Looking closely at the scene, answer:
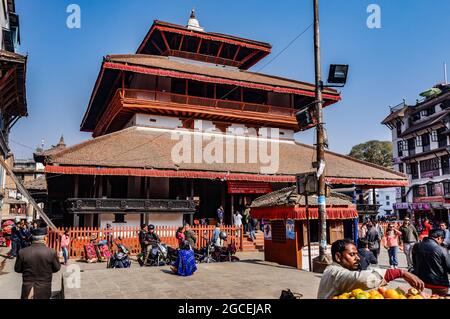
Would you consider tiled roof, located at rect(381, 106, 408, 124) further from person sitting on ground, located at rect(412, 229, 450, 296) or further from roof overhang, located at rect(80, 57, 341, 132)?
person sitting on ground, located at rect(412, 229, 450, 296)

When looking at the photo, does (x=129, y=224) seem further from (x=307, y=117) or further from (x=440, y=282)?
(x=440, y=282)

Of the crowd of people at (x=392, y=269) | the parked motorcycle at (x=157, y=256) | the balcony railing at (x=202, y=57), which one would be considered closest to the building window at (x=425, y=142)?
the balcony railing at (x=202, y=57)

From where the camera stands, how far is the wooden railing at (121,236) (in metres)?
14.8

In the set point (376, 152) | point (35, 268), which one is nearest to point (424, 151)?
point (376, 152)

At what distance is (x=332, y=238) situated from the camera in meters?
11.7

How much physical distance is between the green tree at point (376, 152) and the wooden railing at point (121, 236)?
46.1 meters

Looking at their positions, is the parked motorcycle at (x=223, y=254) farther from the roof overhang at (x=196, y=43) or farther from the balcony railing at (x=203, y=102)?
the roof overhang at (x=196, y=43)

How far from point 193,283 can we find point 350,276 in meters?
5.71

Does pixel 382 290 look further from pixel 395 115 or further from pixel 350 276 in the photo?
pixel 395 115

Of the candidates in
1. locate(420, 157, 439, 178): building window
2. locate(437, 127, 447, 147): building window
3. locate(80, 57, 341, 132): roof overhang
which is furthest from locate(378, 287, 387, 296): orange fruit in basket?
locate(420, 157, 439, 178): building window

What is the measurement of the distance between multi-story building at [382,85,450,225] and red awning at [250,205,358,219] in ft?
114

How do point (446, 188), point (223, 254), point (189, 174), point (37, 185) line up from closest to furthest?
1. point (223, 254)
2. point (189, 174)
3. point (37, 185)
4. point (446, 188)

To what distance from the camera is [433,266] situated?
18.7 ft
